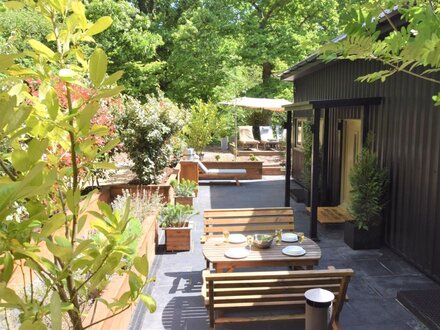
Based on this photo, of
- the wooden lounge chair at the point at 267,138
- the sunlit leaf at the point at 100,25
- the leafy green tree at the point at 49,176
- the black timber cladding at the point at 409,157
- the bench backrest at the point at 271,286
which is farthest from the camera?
the wooden lounge chair at the point at 267,138

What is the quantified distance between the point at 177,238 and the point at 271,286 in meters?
3.24

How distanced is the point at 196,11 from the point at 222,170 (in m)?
12.4

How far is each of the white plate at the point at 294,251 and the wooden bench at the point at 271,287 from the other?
0.88m

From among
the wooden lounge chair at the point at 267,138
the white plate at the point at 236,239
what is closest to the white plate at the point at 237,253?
the white plate at the point at 236,239

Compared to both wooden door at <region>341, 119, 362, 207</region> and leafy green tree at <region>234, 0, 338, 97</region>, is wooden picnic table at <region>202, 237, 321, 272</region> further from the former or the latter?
leafy green tree at <region>234, 0, 338, 97</region>

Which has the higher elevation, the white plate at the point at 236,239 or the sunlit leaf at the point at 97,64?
the sunlit leaf at the point at 97,64

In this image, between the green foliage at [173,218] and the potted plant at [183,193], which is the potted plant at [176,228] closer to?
the green foliage at [173,218]

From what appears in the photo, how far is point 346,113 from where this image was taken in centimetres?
941

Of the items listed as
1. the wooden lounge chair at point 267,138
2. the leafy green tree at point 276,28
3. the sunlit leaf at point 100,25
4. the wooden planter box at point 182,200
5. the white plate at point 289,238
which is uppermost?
the leafy green tree at point 276,28

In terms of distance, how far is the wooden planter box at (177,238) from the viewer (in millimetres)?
6918

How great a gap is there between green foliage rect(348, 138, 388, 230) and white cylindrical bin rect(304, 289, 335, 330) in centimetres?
384

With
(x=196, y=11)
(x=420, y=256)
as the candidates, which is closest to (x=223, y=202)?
(x=420, y=256)

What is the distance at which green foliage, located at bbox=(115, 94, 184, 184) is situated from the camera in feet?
30.5

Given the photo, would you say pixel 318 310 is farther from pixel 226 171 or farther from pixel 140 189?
pixel 226 171
